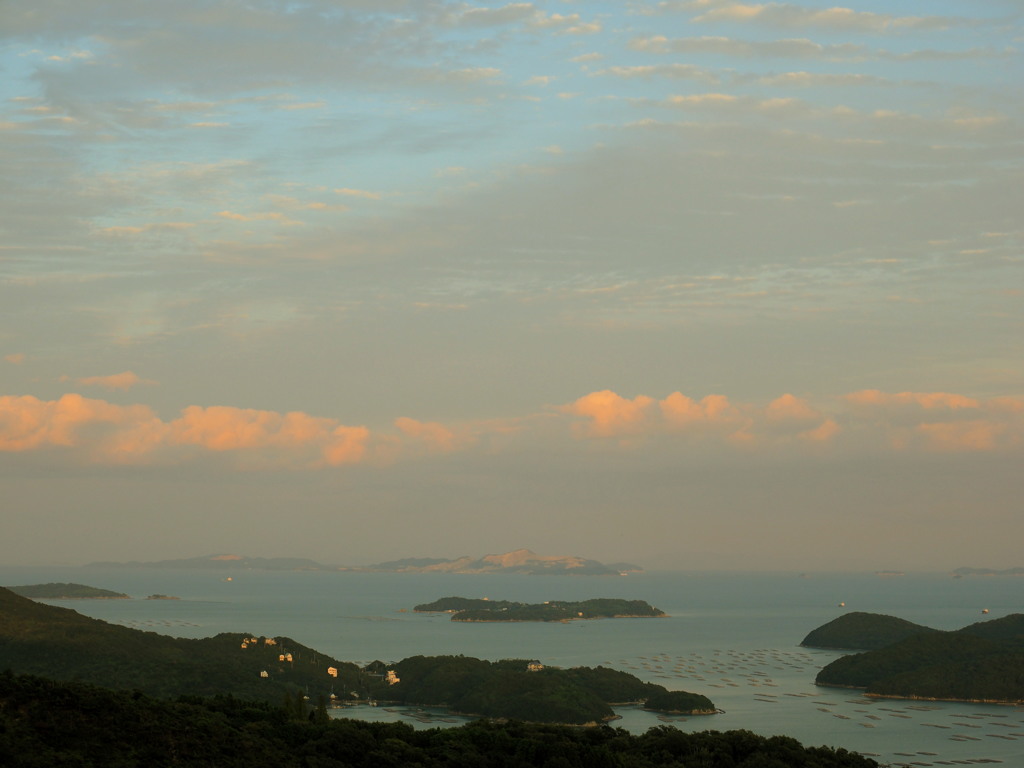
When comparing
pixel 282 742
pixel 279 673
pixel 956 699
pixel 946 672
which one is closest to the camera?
pixel 282 742

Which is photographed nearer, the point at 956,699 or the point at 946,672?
the point at 956,699

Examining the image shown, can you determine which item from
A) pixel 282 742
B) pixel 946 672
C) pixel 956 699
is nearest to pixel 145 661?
pixel 282 742

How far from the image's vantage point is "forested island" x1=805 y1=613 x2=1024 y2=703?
17838 centimetres

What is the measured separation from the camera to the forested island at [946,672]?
178375 mm

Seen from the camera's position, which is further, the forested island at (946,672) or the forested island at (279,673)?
the forested island at (946,672)

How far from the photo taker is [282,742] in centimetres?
6369

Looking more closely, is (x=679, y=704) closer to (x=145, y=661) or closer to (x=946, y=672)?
(x=946, y=672)

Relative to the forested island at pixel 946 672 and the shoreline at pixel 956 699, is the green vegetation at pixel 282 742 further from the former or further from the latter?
the forested island at pixel 946 672

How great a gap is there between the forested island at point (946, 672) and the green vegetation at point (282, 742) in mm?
118070

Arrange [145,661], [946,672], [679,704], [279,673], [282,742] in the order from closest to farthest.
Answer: [282,742] → [145,661] → [679,704] → [279,673] → [946,672]

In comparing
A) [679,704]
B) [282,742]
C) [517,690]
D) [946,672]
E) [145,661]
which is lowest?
[679,704]

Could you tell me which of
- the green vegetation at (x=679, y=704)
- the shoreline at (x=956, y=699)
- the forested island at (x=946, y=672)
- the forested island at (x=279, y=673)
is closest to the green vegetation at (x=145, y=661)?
the forested island at (x=279, y=673)

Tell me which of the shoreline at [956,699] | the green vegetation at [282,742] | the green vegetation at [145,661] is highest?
the green vegetation at [282,742]

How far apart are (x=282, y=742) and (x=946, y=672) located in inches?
6063
